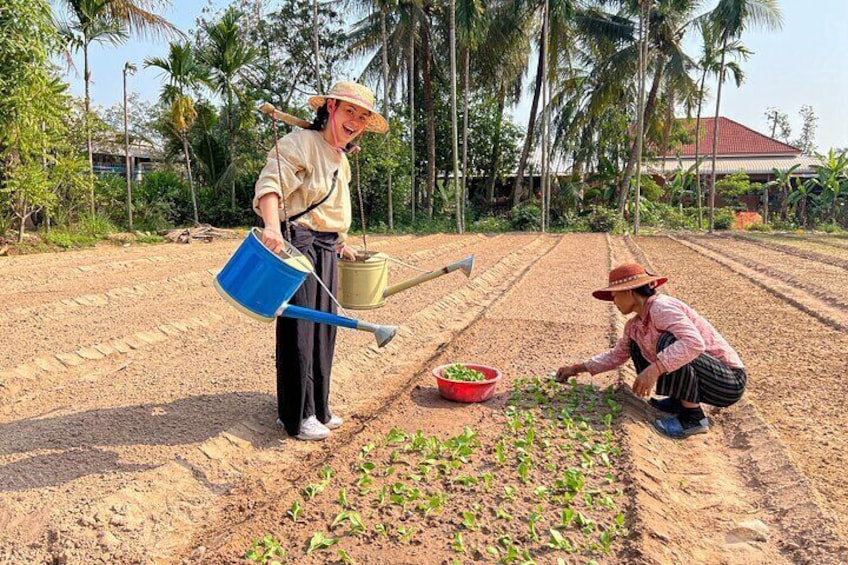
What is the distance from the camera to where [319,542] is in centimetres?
221

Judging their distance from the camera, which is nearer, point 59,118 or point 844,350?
point 844,350

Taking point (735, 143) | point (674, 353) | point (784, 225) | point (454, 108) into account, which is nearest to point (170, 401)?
point (674, 353)

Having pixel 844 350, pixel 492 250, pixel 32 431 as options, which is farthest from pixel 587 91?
pixel 32 431

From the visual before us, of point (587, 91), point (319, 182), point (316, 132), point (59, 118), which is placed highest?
point (587, 91)

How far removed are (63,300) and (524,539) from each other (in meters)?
6.16

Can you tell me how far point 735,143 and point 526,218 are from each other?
54.2 ft

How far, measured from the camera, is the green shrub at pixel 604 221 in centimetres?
2180

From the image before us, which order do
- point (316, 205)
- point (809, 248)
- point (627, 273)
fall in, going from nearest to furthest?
point (316, 205) → point (627, 273) → point (809, 248)

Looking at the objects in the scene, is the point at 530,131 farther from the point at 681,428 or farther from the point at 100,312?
the point at 681,428

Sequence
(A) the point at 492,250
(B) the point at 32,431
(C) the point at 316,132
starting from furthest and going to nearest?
(A) the point at 492,250, (B) the point at 32,431, (C) the point at 316,132

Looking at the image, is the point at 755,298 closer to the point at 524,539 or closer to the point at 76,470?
the point at 524,539

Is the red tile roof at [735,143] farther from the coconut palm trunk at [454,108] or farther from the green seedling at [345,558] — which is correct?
the green seedling at [345,558]

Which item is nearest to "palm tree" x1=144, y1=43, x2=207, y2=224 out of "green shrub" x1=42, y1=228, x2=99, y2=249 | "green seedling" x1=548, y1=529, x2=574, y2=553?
"green shrub" x1=42, y1=228, x2=99, y2=249

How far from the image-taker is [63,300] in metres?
6.63
